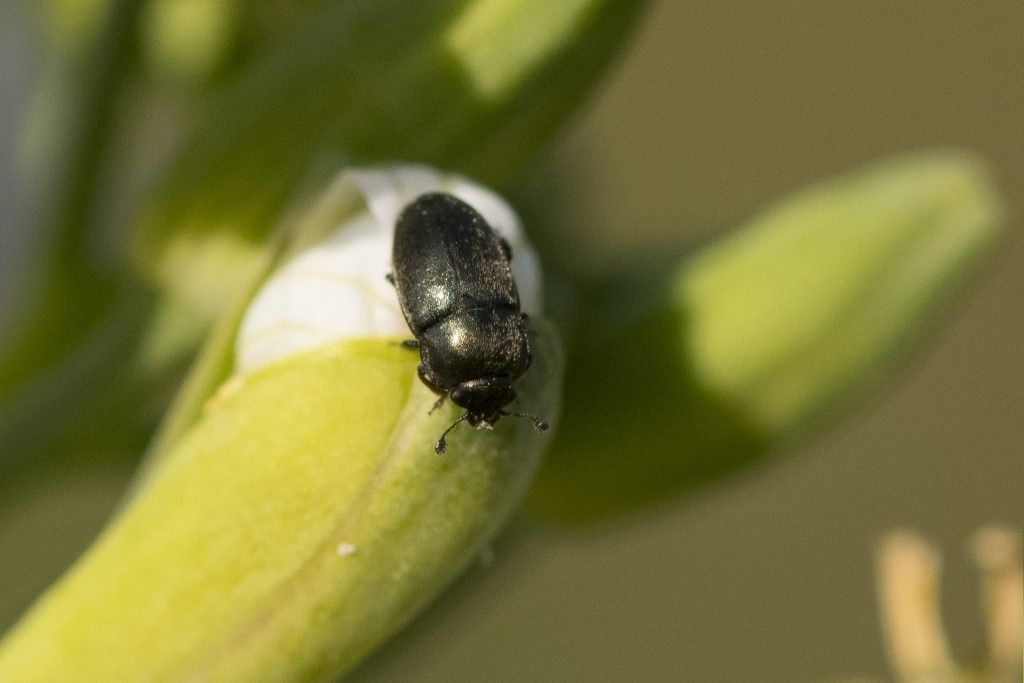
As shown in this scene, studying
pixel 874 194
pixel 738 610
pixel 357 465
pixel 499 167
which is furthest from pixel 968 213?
pixel 738 610

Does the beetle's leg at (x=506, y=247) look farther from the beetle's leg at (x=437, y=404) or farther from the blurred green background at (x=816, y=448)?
the blurred green background at (x=816, y=448)

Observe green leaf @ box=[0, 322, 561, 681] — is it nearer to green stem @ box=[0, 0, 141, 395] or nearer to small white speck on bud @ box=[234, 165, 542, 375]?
small white speck on bud @ box=[234, 165, 542, 375]

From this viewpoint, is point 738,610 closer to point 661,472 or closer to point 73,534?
point 73,534

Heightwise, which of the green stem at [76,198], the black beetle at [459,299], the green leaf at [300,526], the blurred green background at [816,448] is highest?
the blurred green background at [816,448]

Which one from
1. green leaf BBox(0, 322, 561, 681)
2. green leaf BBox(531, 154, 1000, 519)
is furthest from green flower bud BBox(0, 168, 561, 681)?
green leaf BBox(531, 154, 1000, 519)

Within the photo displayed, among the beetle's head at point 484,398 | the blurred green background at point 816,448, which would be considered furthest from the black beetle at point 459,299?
the blurred green background at point 816,448

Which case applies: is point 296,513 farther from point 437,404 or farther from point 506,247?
point 506,247
